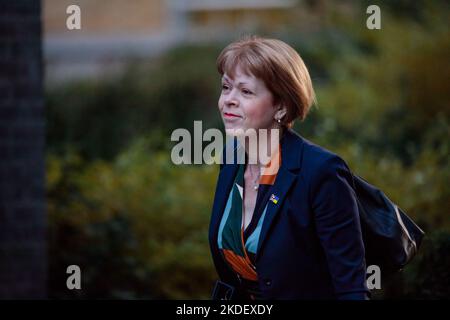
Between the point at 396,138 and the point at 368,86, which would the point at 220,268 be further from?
the point at 368,86

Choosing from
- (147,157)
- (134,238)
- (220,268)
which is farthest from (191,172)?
(220,268)

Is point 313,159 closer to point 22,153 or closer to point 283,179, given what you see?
point 283,179

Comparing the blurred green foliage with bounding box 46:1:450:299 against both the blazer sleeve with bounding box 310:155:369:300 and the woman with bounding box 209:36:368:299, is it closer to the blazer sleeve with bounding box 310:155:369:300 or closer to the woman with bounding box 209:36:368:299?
the woman with bounding box 209:36:368:299

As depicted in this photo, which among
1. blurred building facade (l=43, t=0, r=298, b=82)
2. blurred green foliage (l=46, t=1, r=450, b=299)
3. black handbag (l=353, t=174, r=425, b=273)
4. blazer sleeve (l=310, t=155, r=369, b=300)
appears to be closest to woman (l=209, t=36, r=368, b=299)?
blazer sleeve (l=310, t=155, r=369, b=300)

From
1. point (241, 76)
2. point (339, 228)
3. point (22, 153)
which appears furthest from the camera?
point (22, 153)

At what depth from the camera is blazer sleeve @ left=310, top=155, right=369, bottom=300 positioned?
282 centimetres

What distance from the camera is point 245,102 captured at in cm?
314

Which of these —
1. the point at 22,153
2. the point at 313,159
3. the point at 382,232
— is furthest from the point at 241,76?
the point at 22,153

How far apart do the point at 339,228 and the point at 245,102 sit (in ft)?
2.24

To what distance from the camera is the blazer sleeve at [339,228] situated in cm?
282

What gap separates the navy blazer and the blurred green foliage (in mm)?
776

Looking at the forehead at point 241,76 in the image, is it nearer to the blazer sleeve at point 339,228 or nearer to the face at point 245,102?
the face at point 245,102

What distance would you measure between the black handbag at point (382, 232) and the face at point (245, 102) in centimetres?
48

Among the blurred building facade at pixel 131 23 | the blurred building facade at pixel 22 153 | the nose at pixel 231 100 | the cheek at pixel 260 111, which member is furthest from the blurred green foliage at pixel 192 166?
the blurred building facade at pixel 131 23
